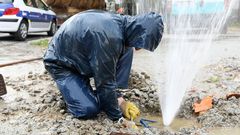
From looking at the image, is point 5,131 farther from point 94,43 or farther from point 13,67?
point 13,67

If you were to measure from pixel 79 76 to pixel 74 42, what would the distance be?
500 mm

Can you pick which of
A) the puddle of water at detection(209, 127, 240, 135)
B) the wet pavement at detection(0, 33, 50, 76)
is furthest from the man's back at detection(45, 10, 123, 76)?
the wet pavement at detection(0, 33, 50, 76)

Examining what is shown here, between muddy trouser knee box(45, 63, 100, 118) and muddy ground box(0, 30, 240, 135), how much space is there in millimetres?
104

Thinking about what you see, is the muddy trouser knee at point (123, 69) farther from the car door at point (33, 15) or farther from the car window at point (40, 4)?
the car window at point (40, 4)

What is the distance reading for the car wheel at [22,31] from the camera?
13.3 meters

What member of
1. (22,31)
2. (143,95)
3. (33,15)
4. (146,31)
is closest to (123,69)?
(143,95)

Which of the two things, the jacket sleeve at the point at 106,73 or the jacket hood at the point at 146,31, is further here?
the jacket sleeve at the point at 106,73

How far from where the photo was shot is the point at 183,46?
8391 mm

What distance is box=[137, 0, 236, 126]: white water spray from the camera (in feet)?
18.8

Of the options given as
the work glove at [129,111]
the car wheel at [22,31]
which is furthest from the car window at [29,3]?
the work glove at [129,111]

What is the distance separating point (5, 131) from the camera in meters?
4.27

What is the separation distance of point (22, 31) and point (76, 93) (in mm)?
9159

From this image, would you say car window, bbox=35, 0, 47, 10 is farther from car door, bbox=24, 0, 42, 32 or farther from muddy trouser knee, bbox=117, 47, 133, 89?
muddy trouser knee, bbox=117, 47, 133, 89

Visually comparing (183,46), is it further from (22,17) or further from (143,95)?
(22,17)
